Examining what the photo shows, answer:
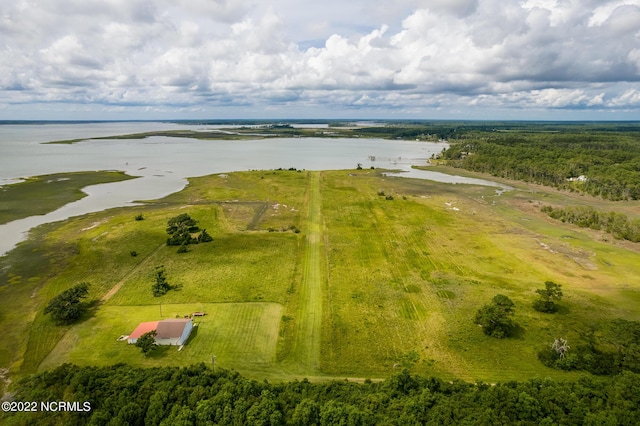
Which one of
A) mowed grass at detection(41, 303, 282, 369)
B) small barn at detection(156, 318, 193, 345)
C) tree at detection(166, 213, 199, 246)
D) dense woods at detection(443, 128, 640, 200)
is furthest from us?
dense woods at detection(443, 128, 640, 200)

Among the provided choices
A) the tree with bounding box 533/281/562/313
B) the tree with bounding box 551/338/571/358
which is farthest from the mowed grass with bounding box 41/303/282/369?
the tree with bounding box 533/281/562/313

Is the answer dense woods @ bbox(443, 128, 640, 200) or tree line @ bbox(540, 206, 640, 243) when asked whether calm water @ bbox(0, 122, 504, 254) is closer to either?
dense woods @ bbox(443, 128, 640, 200)

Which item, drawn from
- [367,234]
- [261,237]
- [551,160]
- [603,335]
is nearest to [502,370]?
[603,335]

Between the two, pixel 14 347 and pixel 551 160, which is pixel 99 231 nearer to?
pixel 14 347

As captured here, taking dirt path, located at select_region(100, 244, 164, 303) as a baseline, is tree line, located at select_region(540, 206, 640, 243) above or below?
above

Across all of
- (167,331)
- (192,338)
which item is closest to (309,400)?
(192,338)

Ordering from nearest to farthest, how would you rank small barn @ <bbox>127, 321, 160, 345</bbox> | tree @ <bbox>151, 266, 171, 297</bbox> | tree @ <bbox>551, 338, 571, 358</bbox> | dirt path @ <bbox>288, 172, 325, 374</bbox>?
tree @ <bbox>551, 338, 571, 358</bbox> → dirt path @ <bbox>288, 172, 325, 374</bbox> → small barn @ <bbox>127, 321, 160, 345</bbox> → tree @ <bbox>151, 266, 171, 297</bbox>

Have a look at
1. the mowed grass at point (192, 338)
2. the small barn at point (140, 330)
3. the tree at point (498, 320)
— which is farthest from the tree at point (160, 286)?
the tree at point (498, 320)

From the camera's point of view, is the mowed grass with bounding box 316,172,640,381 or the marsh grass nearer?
the mowed grass with bounding box 316,172,640,381
